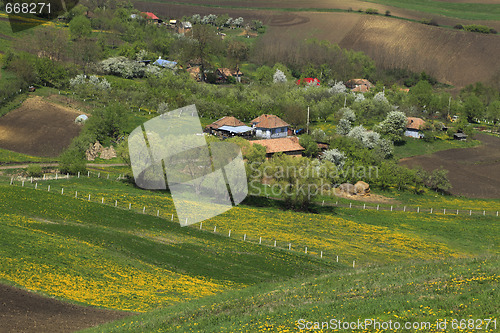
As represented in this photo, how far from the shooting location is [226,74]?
6816 inches

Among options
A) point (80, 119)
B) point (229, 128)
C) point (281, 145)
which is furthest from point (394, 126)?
point (80, 119)

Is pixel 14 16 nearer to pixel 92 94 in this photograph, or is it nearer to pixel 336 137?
pixel 92 94

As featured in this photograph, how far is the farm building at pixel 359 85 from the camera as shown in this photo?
579ft

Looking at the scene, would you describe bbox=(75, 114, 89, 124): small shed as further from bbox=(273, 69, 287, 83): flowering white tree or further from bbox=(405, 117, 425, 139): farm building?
bbox=(273, 69, 287, 83): flowering white tree

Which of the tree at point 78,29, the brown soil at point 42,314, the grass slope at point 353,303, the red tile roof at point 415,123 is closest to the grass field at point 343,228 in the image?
the grass slope at point 353,303

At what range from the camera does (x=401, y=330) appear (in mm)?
25719

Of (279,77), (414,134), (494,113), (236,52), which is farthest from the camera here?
(236,52)

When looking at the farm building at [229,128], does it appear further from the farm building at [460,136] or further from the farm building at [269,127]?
the farm building at [460,136]

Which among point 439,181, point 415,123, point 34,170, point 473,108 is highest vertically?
point 34,170

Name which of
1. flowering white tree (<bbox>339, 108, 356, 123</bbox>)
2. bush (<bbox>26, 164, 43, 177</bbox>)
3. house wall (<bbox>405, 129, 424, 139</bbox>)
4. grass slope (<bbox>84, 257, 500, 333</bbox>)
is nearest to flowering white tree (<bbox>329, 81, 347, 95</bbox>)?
flowering white tree (<bbox>339, 108, 356, 123</bbox>)

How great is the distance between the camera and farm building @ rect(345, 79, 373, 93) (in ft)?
579

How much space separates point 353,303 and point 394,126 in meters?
95.0

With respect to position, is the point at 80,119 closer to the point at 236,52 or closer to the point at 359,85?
the point at 236,52

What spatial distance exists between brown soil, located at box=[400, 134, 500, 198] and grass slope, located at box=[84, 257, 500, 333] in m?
56.3
